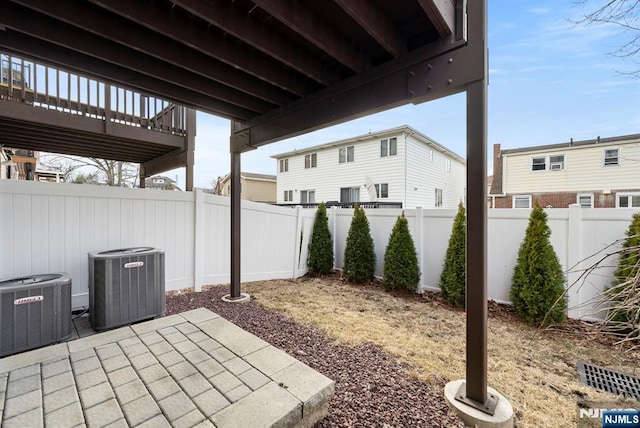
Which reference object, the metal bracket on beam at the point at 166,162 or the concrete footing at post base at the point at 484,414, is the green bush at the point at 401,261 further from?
the metal bracket on beam at the point at 166,162

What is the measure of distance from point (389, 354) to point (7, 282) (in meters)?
3.71

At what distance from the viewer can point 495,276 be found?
14.7 feet

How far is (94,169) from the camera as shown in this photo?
1503 centimetres

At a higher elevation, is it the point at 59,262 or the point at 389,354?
the point at 59,262

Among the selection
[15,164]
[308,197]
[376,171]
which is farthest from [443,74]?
[308,197]

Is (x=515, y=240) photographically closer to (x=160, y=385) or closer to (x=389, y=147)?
(x=160, y=385)

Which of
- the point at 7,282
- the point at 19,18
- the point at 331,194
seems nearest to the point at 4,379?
the point at 7,282

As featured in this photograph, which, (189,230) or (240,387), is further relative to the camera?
(189,230)

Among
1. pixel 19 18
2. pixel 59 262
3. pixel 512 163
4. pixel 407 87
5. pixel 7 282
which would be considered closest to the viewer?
pixel 19 18

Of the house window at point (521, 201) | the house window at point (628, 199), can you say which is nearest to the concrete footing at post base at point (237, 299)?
the house window at point (521, 201)

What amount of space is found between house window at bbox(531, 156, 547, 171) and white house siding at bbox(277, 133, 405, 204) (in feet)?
21.2

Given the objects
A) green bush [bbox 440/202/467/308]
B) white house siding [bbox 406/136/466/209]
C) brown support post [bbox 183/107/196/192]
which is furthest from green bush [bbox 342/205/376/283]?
white house siding [bbox 406/136/466/209]

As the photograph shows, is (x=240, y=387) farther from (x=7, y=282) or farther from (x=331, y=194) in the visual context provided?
(x=331, y=194)

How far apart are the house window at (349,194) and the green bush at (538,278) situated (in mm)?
9371
